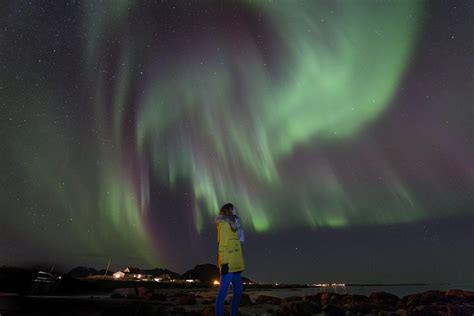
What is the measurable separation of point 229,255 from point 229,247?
0.43 feet

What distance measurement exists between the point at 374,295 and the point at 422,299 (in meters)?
4.22

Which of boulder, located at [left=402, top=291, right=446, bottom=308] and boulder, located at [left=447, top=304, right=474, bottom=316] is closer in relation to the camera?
boulder, located at [left=447, top=304, right=474, bottom=316]

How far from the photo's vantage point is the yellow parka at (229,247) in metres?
5.97

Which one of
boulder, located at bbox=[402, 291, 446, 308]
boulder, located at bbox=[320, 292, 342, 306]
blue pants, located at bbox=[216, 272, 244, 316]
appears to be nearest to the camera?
blue pants, located at bbox=[216, 272, 244, 316]

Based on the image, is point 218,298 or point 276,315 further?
point 276,315

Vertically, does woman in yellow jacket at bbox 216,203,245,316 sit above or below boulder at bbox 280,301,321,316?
above

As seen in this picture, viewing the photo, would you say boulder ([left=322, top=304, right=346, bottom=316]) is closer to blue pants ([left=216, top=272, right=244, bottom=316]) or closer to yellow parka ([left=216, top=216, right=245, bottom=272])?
blue pants ([left=216, top=272, right=244, bottom=316])

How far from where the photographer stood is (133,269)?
121m

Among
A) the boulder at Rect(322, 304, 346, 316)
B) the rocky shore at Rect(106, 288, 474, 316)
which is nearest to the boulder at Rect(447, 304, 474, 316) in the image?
the rocky shore at Rect(106, 288, 474, 316)

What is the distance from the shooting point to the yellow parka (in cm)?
597

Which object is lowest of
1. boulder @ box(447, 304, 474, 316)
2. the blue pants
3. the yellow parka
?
boulder @ box(447, 304, 474, 316)

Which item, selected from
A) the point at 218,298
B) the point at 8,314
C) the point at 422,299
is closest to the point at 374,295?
the point at 422,299

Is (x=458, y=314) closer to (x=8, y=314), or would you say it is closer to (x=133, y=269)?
(x=8, y=314)

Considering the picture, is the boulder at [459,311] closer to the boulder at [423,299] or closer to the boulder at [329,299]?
the boulder at [423,299]
